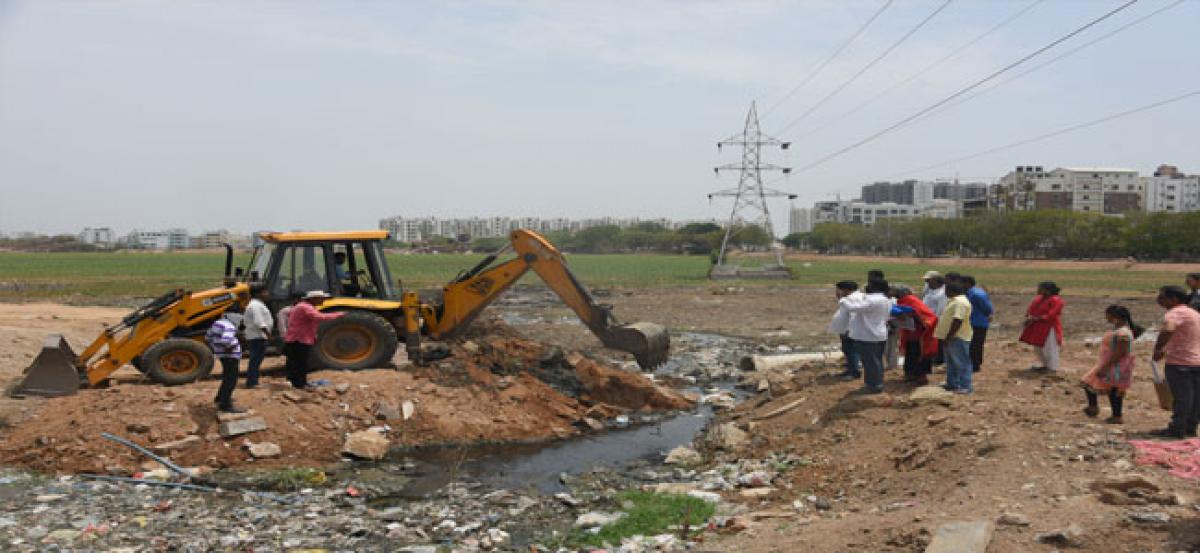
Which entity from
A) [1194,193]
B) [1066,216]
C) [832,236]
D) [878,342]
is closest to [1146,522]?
[878,342]

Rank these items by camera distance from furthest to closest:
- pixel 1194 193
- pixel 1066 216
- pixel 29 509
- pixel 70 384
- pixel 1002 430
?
pixel 1194 193
pixel 1066 216
pixel 70 384
pixel 1002 430
pixel 29 509

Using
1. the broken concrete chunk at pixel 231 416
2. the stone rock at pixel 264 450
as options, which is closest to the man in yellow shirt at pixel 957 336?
the stone rock at pixel 264 450

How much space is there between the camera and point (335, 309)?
1138 cm

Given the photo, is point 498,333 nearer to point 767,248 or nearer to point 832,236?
point 832,236

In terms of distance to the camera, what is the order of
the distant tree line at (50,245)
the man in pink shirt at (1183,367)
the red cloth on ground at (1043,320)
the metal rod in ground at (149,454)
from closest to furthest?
the man in pink shirt at (1183,367)
the metal rod in ground at (149,454)
the red cloth on ground at (1043,320)
the distant tree line at (50,245)

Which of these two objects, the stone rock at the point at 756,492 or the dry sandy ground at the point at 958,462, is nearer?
the dry sandy ground at the point at 958,462

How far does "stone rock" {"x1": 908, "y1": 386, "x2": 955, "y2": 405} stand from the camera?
954cm

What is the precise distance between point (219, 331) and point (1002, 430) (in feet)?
28.2

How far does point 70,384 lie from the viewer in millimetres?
10062

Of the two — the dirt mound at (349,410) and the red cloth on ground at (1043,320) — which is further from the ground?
the red cloth on ground at (1043,320)

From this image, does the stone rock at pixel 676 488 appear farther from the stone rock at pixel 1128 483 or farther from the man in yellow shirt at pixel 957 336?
the man in yellow shirt at pixel 957 336

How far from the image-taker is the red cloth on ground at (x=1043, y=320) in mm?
10898

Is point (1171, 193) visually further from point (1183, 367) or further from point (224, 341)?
point (224, 341)

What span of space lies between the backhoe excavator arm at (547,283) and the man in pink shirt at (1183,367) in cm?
636
